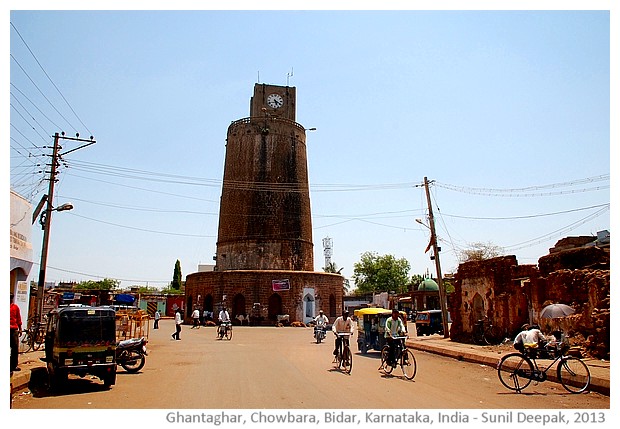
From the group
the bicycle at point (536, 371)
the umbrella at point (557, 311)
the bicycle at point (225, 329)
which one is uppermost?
the umbrella at point (557, 311)

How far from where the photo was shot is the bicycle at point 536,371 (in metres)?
10.4

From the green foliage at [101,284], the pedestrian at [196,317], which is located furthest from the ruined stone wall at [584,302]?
the green foliage at [101,284]

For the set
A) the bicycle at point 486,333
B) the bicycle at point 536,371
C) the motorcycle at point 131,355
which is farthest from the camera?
the bicycle at point 486,333

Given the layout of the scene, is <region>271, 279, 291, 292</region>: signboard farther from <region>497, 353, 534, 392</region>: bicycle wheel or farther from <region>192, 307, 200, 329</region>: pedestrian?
<region>497, 353, 534, 392</region>: bicycle wheel

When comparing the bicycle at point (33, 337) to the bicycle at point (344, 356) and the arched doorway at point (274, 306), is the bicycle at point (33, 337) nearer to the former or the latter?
the bicycle at point (344, 356)

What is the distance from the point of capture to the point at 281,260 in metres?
42.8

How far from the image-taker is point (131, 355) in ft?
44.7

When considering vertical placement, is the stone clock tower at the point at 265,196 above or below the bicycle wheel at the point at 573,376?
above

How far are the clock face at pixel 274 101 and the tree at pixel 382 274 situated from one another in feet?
136

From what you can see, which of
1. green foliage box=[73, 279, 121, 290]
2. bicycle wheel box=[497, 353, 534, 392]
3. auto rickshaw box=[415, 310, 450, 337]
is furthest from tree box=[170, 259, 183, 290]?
bicycle wheel box=[497, 353, 534, 392]

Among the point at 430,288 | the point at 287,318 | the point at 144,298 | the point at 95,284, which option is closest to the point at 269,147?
the point at 287,318

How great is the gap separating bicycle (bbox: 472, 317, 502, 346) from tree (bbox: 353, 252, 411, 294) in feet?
195

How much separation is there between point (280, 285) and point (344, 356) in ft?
88.9
